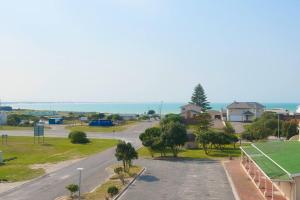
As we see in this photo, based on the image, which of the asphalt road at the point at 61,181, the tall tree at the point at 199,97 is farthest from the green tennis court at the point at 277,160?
the tall tree at the point at 199,97

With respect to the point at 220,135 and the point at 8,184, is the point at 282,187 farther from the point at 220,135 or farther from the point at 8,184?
the point at 220,135

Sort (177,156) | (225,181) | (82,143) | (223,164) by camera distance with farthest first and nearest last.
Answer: (82,143) < (177,156) < (223,164) < (225,181)

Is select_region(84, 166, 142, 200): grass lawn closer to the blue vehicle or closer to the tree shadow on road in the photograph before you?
the tree shadow on road

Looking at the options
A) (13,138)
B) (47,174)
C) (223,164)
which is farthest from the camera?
(13,138)

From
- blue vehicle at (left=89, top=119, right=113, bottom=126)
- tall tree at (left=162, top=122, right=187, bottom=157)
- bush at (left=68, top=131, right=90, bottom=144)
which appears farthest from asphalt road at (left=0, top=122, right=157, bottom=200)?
blue vehicle at (left=89, top=119, right=113, bottom=126)

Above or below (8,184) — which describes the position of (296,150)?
above

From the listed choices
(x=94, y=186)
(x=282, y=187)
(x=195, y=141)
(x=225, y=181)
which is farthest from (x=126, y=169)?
(x=195, y=141)

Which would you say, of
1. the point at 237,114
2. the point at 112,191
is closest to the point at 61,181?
the point at 112,191
